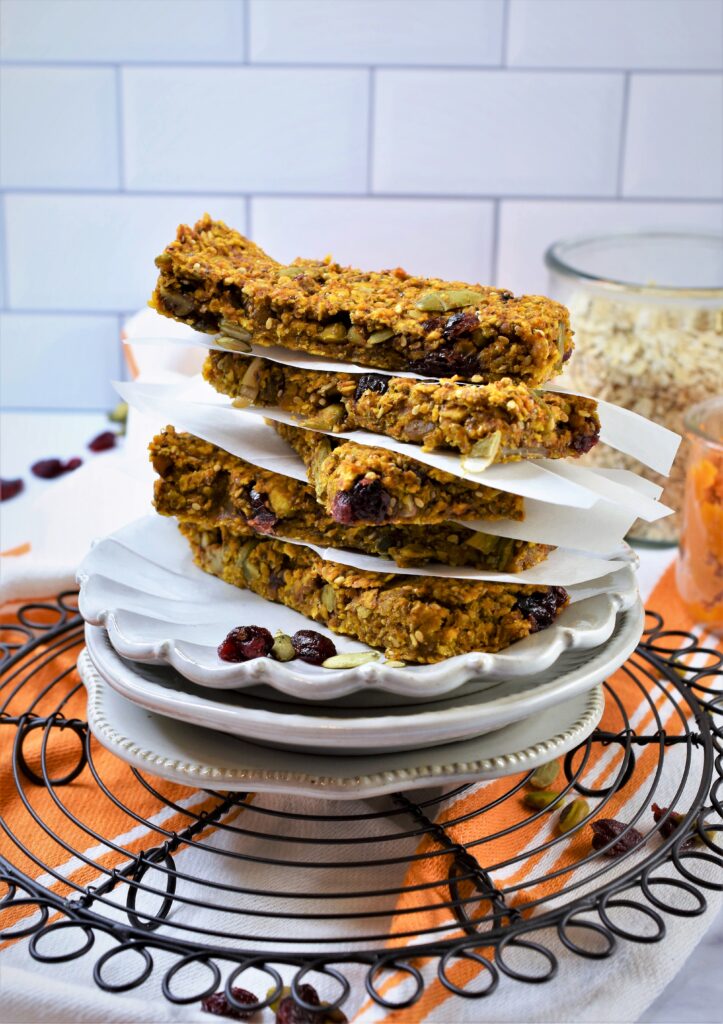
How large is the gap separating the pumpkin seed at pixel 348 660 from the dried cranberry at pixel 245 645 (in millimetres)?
60

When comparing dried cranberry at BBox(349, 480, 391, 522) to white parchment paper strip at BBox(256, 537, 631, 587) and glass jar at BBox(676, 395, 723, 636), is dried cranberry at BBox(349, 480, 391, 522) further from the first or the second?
glass jar at BBox(676, 395, 723, 636)

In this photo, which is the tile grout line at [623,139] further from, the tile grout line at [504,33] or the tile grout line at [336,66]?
the tile grout line at [504,33]

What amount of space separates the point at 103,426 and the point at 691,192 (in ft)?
3.98

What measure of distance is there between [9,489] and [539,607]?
114 centimetres

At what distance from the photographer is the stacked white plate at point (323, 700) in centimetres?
92

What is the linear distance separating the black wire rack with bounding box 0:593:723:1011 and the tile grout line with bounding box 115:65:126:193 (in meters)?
1.11

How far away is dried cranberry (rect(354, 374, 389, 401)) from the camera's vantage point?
3.36 feet

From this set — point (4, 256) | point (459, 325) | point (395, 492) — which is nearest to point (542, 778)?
point (395, 492)

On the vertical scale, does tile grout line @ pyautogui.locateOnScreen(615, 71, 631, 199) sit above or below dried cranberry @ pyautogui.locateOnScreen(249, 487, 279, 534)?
above

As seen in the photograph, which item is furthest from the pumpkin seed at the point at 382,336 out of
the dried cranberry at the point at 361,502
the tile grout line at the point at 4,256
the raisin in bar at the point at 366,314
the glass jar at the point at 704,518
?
the tile grout line at the point at 4,256

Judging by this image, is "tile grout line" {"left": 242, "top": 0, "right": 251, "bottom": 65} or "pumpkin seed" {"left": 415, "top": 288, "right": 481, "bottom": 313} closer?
"pumpkin seed" {"left": 415, "top": 288, "right": 481, "bottom": 313}

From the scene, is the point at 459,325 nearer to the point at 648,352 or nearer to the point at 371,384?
the point at 371,384

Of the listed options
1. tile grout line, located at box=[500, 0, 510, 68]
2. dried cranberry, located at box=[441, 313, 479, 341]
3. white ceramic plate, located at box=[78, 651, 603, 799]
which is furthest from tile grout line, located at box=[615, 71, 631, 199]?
white ceramic plate, located at box=[78, 651, 603, 799]

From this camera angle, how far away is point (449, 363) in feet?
3.34
